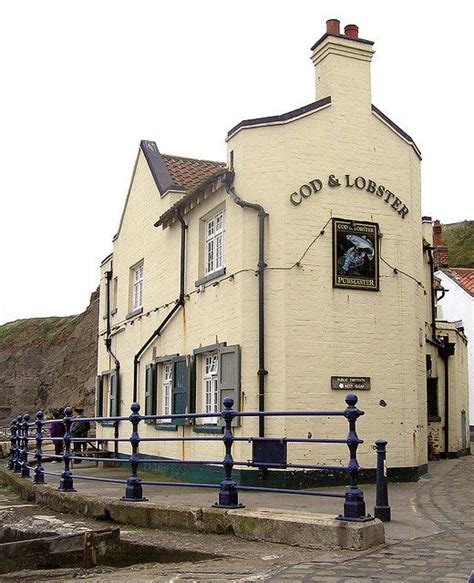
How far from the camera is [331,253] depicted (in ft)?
47.5

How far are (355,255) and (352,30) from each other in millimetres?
4525

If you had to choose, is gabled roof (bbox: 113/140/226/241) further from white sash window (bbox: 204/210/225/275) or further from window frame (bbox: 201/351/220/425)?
window frame (bbox: 201/351/220/425)

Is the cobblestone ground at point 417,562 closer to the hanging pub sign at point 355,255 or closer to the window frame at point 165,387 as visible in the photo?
the hanging pub sign at point 355,255

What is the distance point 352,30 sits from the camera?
15.7 meters

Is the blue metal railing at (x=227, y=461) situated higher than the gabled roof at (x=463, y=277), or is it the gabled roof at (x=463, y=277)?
the gabled roof at (x=463, y=277)

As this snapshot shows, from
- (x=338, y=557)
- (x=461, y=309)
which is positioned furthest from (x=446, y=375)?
(x=338, y=557)

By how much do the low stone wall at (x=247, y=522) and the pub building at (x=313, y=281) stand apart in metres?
3.94

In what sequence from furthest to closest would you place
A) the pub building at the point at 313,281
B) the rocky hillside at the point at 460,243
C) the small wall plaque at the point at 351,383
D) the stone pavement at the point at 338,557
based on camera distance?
the rocky hillside at the point at 460,243, the small wall plaque at the point at 351,383, the pub building at the point at 313,281, the stone pavement at the point at 338,557

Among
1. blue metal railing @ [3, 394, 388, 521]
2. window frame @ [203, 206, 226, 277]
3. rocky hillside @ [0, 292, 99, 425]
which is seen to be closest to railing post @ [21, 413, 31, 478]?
blue metal railing @ [3, 394, 388, 521]

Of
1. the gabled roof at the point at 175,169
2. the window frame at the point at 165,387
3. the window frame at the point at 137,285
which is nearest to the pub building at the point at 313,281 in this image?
the window frame at the point at 165,387

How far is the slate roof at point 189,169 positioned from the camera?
19.7 meters

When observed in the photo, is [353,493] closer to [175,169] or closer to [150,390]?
[150,390]

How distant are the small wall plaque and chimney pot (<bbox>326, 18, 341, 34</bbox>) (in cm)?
664

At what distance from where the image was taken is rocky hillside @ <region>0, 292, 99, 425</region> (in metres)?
63.0
